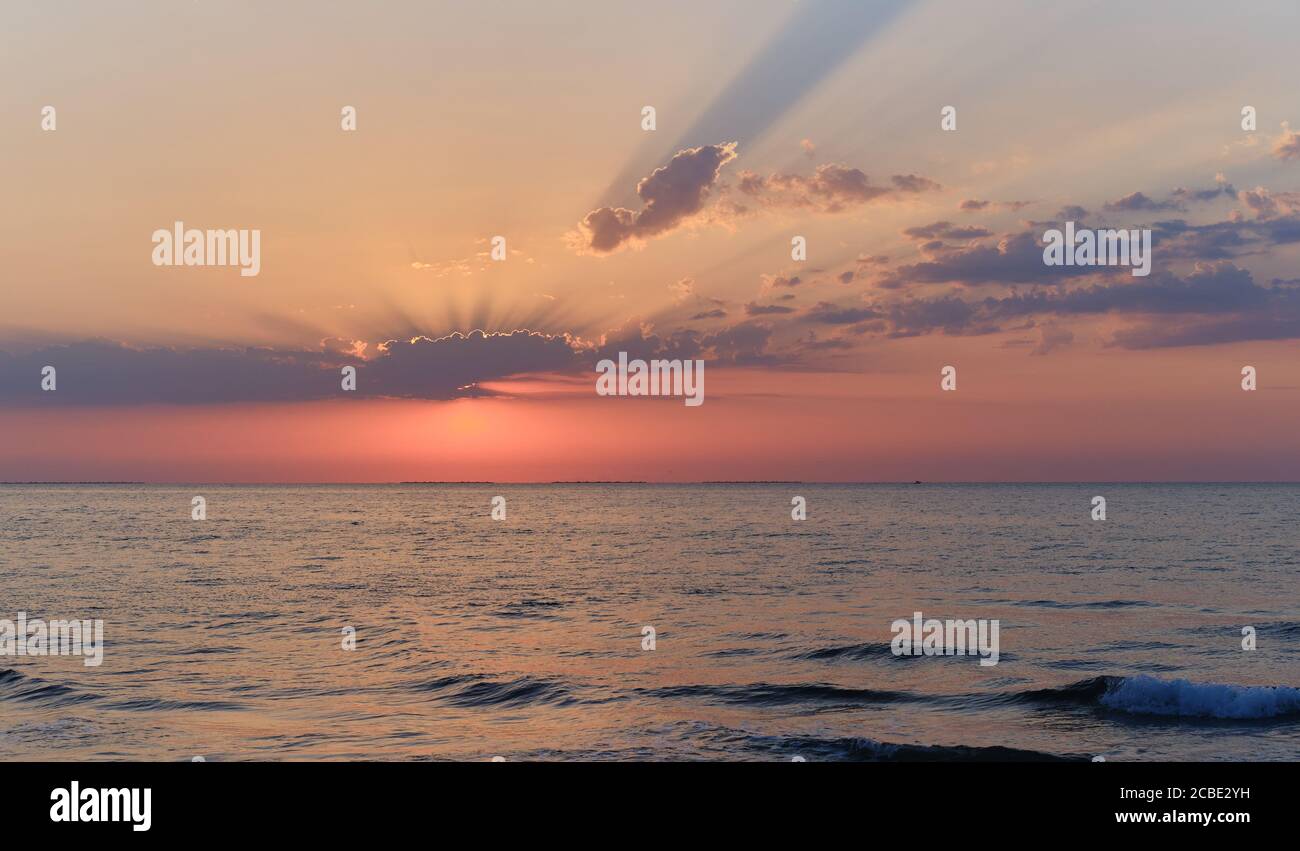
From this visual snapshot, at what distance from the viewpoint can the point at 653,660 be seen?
30.0 meters

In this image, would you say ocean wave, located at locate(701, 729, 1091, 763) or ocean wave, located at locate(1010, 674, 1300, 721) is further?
ocean wave, located at locate(1010, 674, 1300, 721)

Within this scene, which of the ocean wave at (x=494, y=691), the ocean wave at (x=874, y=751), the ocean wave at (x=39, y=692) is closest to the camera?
the ocean wave at (x=874, y=751)

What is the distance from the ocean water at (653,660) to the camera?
2106cm

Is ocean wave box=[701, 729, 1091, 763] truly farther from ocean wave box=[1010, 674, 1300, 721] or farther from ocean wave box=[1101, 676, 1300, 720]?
ocean wave box=[1101, 676, 1300, 720]

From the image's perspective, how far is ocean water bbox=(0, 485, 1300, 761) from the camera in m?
21.1

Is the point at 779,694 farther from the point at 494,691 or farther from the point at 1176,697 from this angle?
the point at 1176,697

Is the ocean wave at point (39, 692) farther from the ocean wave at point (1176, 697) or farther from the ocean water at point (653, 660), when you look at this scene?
the ocean wave at point (1176, 697)

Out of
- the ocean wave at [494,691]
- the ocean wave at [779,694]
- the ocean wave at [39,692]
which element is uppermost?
the ocean wave at [39,692]

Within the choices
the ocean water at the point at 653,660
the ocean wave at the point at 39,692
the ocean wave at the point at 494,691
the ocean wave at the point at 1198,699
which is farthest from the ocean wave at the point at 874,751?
the ocean wave at the point at 39,692

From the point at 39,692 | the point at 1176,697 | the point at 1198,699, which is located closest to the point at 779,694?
the point at 1176,697

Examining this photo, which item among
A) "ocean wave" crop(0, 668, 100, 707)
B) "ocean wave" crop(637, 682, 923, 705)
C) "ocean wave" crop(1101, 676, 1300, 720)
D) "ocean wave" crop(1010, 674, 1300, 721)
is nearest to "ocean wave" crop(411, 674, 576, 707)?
"ocean wave" crop(637, 682, 923, 705)
